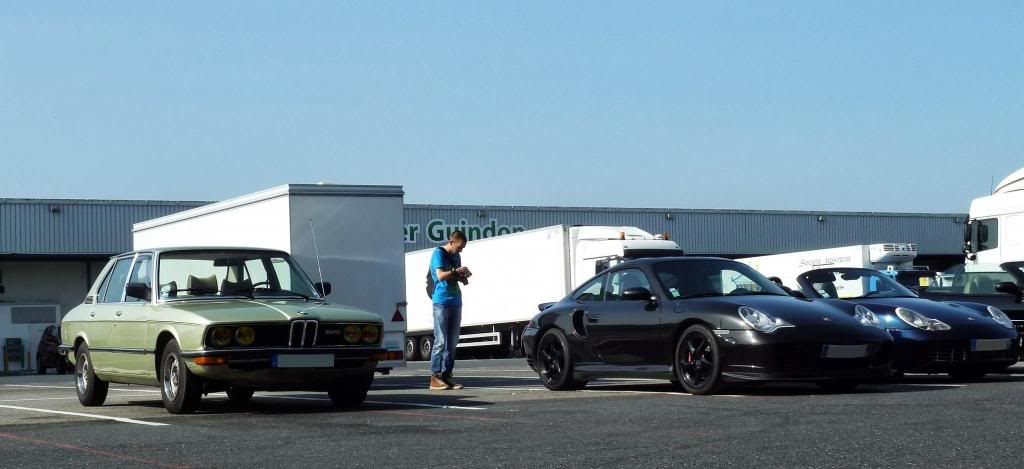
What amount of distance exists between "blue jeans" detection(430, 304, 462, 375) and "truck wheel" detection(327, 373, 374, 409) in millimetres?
1994

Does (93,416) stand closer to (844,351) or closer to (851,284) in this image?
(844,351)

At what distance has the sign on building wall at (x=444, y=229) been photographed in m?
47.8

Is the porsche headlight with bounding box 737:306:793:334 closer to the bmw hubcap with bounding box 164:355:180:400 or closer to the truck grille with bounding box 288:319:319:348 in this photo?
the truck grille with bounding box 288:319:319:348

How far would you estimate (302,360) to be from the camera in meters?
11.1

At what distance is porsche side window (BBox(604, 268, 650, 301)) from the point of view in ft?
42.3

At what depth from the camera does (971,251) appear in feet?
85.5

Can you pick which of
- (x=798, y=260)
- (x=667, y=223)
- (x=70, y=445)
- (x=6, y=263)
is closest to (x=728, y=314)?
(x=70, y=445)

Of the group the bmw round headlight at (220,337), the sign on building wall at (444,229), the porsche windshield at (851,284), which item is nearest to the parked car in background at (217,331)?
the bmw round headlight at (220,337)

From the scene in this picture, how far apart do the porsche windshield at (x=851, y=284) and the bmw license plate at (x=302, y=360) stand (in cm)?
609

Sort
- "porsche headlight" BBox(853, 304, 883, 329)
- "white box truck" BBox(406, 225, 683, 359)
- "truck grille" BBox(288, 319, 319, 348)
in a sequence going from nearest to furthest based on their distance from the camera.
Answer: "truck grille" BBox(288, 319, 319, 348)
"porsche headlight" BBox(853, 304, 883, 329)
"white box truck" BBox(406, 225, 683, 359)

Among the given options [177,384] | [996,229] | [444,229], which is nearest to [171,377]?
[177,384]

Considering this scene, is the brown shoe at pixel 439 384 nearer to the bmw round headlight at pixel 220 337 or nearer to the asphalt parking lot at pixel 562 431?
the asphalt parking lot at pixel 562 431

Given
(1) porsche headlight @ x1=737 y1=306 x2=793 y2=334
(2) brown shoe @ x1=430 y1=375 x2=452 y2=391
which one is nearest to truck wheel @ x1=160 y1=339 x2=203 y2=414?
(2) brown shoe @ x1=430 y1=375 x2=452 y2=391

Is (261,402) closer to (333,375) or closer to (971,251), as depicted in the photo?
(333,375)
